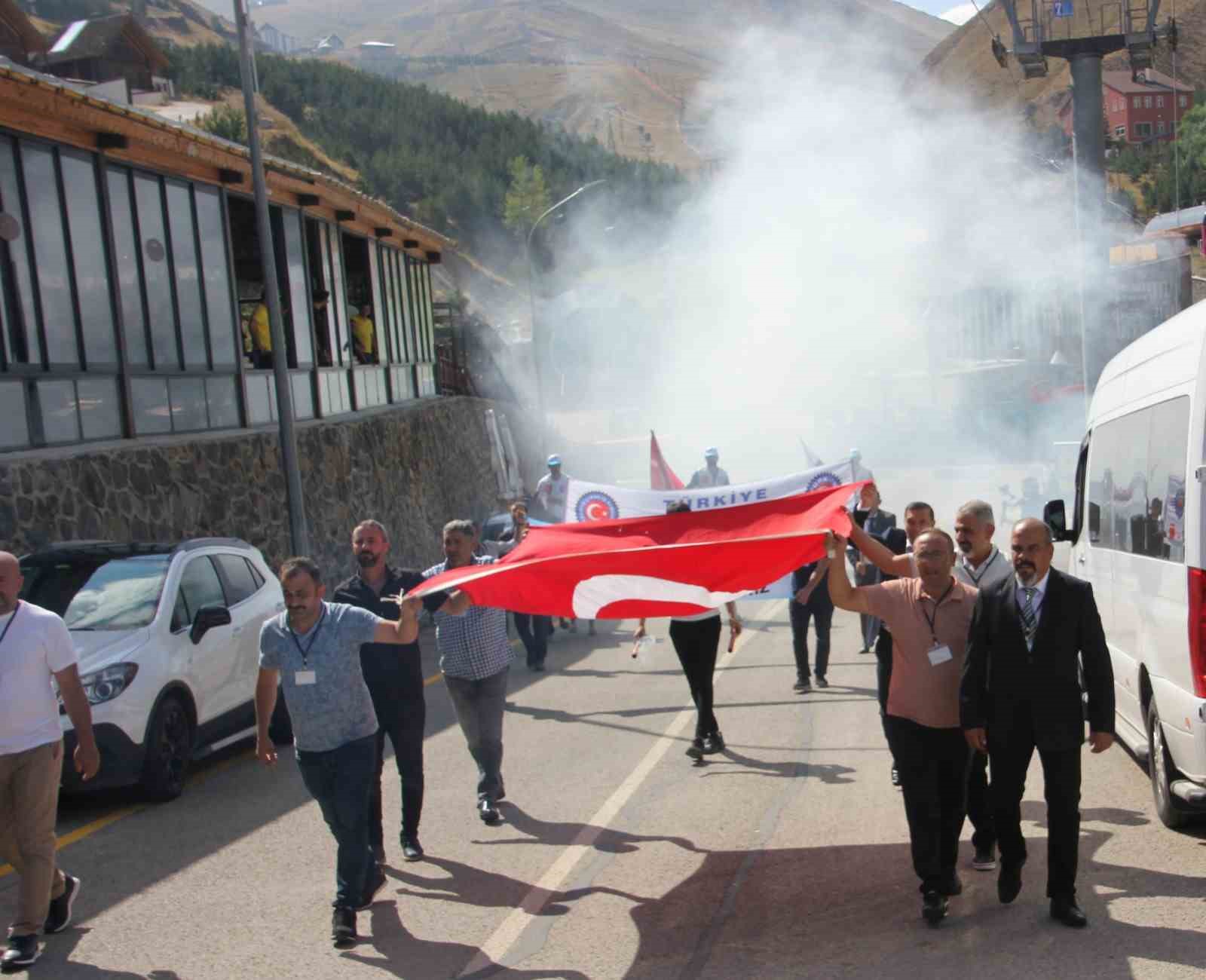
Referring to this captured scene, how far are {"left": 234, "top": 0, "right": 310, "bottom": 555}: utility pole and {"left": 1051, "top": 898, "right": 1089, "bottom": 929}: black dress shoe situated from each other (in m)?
13.1

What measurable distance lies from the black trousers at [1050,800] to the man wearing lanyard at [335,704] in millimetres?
2495

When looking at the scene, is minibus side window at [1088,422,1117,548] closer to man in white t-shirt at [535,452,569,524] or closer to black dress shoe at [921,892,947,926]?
black dress shoe at [921,892,947,926]

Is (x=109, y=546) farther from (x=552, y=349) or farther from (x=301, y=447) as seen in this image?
(x=552, y=349)

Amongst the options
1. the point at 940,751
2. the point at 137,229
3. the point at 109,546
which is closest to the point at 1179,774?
the point at 940,751

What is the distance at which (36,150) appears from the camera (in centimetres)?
1537

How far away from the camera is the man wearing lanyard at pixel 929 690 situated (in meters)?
5.90

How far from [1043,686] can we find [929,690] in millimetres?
474

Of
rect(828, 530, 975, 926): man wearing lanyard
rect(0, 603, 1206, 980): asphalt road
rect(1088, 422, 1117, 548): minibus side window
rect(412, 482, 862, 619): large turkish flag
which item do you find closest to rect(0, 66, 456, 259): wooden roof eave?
rect(0, 603, 1206, 980): asphalt road

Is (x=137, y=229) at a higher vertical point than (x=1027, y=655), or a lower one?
higher

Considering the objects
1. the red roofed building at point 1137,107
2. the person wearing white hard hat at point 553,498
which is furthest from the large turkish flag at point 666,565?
the red roofed building at point 1137,107

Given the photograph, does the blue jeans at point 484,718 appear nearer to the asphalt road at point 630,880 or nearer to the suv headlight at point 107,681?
the asphalt road at point 630,880

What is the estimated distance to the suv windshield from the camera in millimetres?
9516

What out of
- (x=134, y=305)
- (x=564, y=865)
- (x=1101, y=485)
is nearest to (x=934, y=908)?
(x=564, y=865)

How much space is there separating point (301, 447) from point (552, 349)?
187 ft
